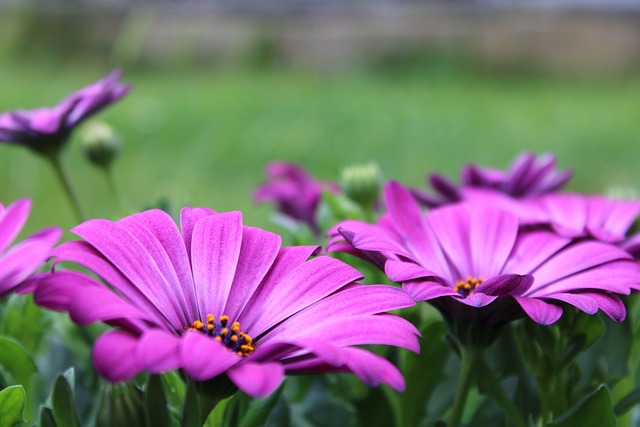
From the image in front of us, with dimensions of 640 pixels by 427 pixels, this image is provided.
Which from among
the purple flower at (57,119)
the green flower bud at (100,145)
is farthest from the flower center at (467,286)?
the green flower bud at (100,145)

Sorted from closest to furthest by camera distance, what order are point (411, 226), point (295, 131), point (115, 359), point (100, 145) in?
point (115, 359)
point (411, 226)
point (100, 145)
point (295, 131)

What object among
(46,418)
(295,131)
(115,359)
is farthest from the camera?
(295,131)

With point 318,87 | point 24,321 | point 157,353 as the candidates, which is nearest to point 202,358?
point 157,353

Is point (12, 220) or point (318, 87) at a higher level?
point (318, 87)

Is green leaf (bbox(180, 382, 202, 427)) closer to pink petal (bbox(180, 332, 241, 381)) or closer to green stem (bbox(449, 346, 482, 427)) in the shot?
pink petal (bbox(180, 332, 241, 381))

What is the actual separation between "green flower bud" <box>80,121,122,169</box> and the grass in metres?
0.38

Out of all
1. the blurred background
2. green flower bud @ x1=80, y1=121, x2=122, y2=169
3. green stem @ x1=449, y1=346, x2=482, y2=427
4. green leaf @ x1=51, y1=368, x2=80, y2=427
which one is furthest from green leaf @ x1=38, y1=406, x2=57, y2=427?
the blurred background

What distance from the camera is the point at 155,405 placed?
1.38 ft

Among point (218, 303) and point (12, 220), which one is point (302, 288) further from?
point (12, 220)

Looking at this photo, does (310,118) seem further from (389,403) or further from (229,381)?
(229,381)

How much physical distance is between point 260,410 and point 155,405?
0.09 m

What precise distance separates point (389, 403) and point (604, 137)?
218 centimetres

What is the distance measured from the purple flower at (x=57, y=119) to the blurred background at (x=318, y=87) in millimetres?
466

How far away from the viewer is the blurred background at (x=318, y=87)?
6.53 feet
